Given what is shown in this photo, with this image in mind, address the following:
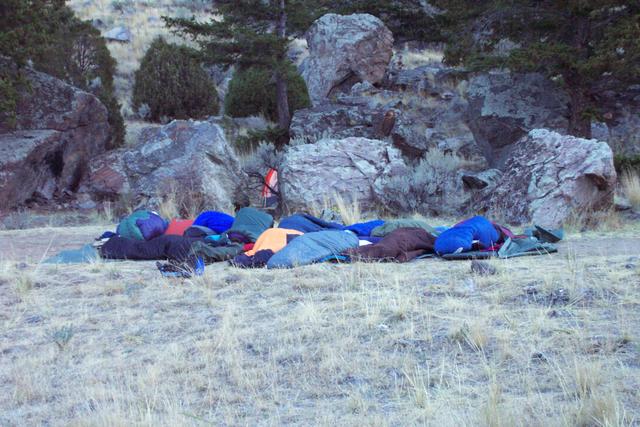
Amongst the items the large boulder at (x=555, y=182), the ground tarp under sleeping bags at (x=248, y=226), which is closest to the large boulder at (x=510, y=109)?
the large boulder at (x=555, y=182)

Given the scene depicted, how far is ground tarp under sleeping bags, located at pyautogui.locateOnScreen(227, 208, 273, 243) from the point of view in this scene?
8.81m

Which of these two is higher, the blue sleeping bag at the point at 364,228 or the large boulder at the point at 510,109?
the large boulder at the point at 510,109

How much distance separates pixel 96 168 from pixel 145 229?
789 centimetres

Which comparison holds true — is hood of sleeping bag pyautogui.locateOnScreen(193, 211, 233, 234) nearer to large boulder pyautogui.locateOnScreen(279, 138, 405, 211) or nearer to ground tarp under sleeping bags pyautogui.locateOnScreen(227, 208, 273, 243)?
ground tarp under sleeping bags pyautogui.locateOnScreen(227, 208, 273, 243)

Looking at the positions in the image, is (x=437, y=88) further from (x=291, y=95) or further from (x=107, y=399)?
(x=107, y=399)

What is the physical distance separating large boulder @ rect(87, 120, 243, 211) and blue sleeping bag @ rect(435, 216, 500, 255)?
5651mm

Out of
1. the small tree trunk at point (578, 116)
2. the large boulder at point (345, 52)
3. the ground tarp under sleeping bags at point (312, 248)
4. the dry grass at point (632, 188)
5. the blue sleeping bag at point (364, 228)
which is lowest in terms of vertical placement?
the dry grass at point (632, 188)

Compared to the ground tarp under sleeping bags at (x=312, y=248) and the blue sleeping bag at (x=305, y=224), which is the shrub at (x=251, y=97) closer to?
the blue sleeping bag at (x=305, y=224)

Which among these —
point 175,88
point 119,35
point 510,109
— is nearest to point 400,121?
point 510,109

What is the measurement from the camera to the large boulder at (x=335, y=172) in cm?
1271

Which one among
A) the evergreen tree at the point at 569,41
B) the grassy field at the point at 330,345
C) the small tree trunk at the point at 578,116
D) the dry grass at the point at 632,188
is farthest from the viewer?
the small tree trunk at the point at 578,116

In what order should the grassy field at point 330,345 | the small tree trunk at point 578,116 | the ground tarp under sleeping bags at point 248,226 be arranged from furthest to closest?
the small tree trunk at point 578,116, the ground tarp under sleeping bags at point 248,226, the grassy field at point 330,345

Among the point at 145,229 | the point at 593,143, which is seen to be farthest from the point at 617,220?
the point at 145,229

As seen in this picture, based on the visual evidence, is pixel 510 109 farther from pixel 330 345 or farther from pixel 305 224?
pixel 330 345
